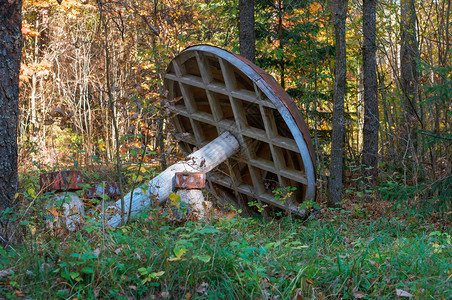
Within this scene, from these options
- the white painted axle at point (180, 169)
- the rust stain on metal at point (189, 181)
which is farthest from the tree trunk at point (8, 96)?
the rust stain on metal at point (189, 181)

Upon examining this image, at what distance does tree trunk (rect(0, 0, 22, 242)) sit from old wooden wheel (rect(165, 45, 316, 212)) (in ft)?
11.0

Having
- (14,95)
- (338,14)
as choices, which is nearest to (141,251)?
(14,95)

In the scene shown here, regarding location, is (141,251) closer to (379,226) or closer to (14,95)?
(14,95)

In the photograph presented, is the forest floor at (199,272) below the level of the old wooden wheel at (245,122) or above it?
below

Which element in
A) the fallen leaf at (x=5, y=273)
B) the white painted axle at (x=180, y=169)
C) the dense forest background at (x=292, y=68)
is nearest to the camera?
the fallen leaf at (x=5, y=273)

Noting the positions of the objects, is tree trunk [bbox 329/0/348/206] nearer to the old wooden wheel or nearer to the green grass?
the old wooden wheel

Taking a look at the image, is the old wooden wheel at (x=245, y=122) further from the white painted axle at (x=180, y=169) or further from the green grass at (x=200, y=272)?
the green grass at (x=200, y=272)

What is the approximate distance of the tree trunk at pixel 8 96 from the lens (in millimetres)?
4191

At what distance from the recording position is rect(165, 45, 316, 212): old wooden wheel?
6660 millimetres

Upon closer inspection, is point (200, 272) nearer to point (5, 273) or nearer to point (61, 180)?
point (5, 273)

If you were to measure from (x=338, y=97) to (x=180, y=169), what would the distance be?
3136 millimetres

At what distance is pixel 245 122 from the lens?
A: 7.61m

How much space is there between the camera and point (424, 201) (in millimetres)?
5445

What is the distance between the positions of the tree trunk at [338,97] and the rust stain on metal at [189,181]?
2.78 meters
